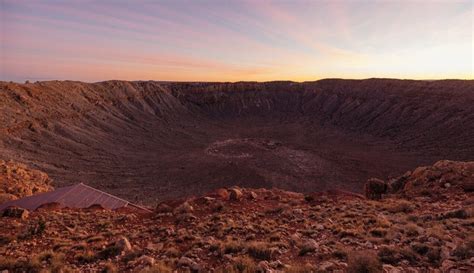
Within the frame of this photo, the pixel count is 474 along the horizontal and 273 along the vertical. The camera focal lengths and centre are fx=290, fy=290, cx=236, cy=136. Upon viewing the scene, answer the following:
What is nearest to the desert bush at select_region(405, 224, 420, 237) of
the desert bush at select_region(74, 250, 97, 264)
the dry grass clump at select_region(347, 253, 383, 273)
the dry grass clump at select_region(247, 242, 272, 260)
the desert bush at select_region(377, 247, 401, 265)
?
the desert bush at select_region(377, 247, 401, 265)

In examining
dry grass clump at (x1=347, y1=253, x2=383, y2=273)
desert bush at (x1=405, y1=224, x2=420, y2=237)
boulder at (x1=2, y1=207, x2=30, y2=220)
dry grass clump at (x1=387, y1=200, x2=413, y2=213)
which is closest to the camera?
dry grass clump at (x1=347, y1=253, x2=383, y2=273)

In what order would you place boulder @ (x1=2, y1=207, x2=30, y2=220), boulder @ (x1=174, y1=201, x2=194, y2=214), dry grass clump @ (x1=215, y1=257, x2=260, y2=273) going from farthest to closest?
boulder @ (x1=174, y1=201, x2=194, y2=214)
boulder @ (x1=2, y1=207, x2=30, y2=220)
dry grass clump @ (x1=215, y1=257, x2=260, y2=273)

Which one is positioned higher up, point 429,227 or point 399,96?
point 399,96

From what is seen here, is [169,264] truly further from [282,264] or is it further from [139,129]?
[139,129]

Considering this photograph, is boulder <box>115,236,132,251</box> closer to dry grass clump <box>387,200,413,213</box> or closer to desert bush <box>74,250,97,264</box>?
desert bush <box>74,250,97,264</box>

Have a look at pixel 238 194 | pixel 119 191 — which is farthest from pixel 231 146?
pixel 238 194

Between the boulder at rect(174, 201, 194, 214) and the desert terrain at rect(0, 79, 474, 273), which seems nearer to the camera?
the desert terrain at rect(0, 79, 474, 273)
